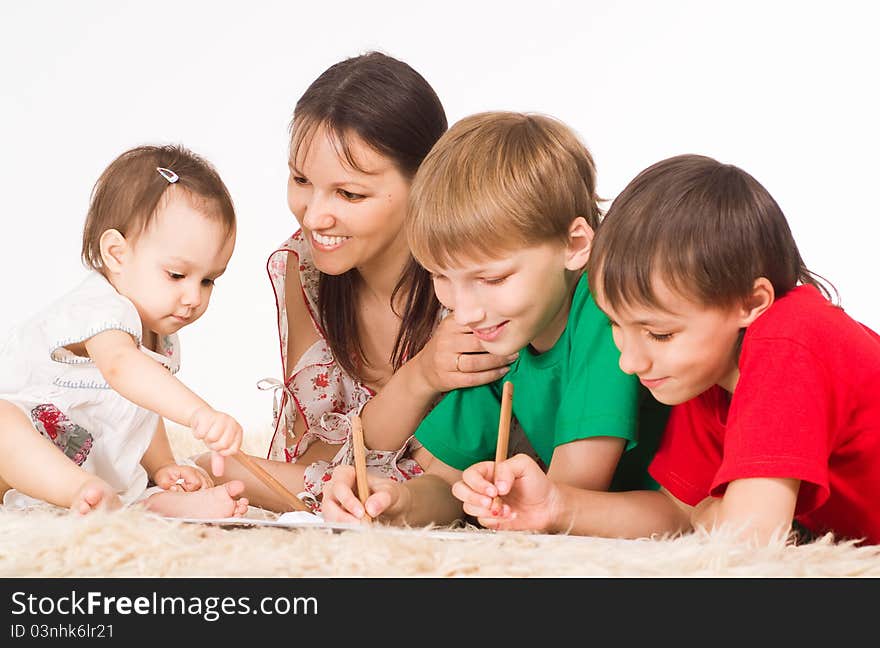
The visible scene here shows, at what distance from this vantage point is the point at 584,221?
4.59 feet

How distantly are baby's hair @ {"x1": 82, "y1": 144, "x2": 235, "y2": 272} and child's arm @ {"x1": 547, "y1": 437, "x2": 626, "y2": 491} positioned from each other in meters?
0.59

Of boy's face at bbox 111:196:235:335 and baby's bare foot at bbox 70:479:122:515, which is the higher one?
boy's face at bbox 111:196:235:335

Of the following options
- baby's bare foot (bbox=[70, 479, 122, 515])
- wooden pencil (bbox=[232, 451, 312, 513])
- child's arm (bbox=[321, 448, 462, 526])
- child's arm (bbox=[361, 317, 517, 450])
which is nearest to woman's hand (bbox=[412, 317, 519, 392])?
child's arm (bbox=[361, 317, 517, 450])

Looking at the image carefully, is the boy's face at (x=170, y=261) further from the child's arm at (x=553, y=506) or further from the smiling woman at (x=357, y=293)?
the child's arm at (x=553, y=506)

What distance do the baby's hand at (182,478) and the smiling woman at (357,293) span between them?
0.16m

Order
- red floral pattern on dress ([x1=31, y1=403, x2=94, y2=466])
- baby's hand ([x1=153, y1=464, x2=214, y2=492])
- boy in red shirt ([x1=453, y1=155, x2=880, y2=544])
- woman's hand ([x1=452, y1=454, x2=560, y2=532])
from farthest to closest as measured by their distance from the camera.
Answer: baby's hand ([x1=153, y1=464, x2=214, y2=492]) → red floral pattern on dress ([x1=31, y1=403, x2=94, y2=466]) → woman's hand ([x1=452, y1=454, x2=560, y2=532]) → boy in red shirt ([x1=453, y1=155, x2=880, y2=544])

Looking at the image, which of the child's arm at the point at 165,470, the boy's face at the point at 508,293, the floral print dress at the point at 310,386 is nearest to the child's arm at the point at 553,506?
the boy's face at the point at 508,293

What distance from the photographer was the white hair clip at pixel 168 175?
1545 mm

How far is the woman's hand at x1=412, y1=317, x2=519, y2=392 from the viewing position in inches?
61.7

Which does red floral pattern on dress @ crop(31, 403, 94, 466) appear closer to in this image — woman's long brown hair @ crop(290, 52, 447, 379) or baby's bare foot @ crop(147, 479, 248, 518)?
baby's bare foot @ crop(147, 479, 248, 518)

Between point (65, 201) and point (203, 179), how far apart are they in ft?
5.41
